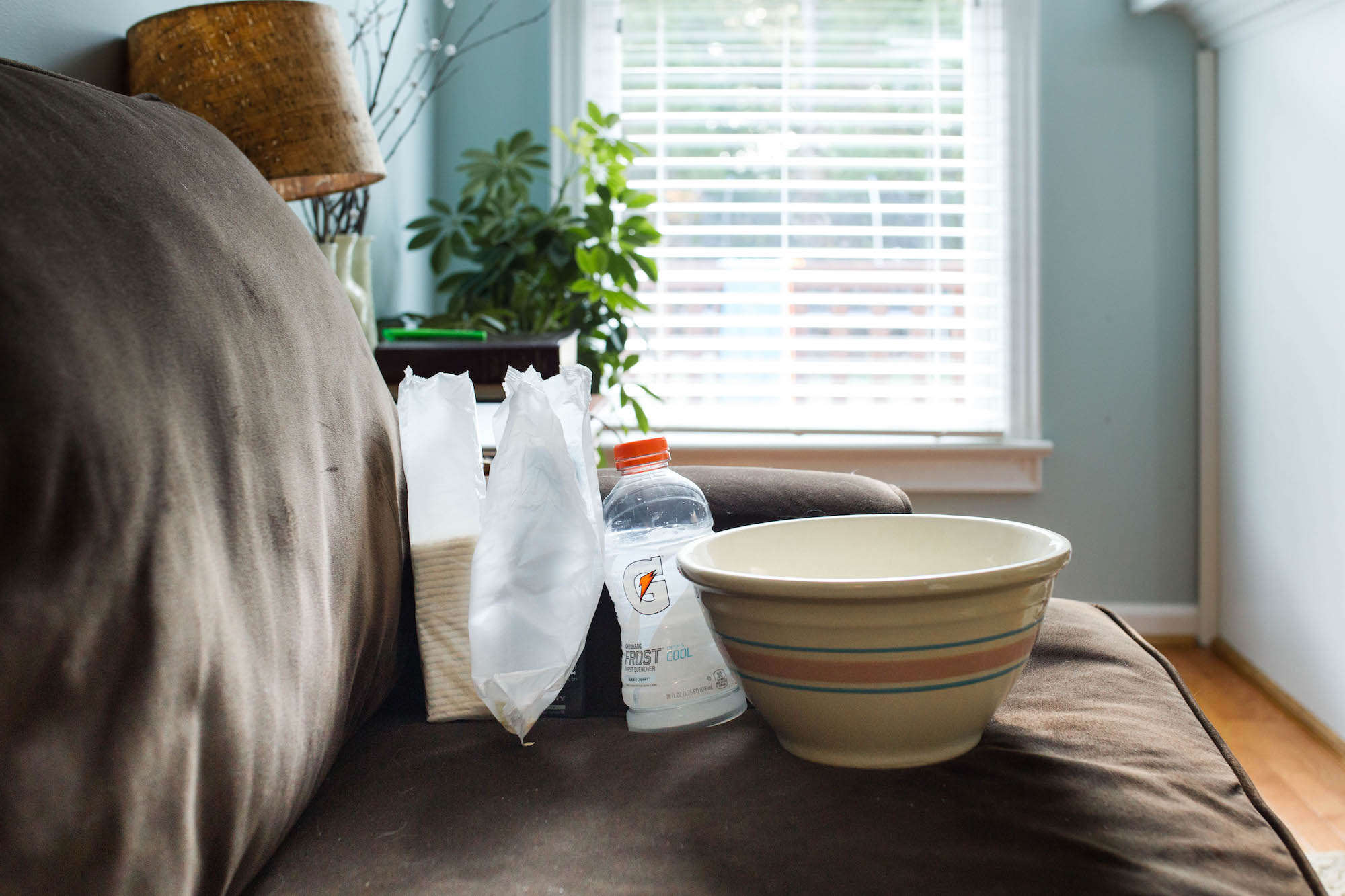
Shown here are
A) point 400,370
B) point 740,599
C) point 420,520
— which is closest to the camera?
point 740,599

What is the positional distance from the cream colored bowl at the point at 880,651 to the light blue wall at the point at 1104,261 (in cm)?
180

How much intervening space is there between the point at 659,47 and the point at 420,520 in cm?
193

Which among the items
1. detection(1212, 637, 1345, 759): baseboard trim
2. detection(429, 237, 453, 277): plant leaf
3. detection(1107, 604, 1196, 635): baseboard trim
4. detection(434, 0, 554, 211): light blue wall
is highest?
detection(434, 0, 554, 211): light blue wall

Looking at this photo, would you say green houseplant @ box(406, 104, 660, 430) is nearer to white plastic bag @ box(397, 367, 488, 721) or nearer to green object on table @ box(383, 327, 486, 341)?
green object on table @ box(383, 327, 486, 341)

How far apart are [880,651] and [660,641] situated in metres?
0.21

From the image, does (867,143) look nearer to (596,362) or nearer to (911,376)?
(911,376)

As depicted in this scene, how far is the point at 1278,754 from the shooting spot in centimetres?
174

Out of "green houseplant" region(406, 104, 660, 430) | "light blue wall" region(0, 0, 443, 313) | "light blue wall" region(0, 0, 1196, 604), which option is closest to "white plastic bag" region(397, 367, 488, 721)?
"light blue wall" region(0, 0, 443, 313)

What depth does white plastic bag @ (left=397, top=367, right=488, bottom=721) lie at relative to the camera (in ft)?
2.27

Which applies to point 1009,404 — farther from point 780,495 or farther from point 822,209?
point 780,495

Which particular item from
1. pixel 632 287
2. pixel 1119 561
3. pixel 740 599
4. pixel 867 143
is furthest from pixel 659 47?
pixel 740 599

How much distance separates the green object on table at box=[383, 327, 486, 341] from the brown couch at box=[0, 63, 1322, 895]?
28.3 inches

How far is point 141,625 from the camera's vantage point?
402 millimetres

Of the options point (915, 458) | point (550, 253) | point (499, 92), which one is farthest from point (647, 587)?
point (499, 92)
